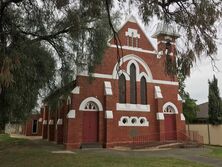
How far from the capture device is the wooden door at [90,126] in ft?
70.6

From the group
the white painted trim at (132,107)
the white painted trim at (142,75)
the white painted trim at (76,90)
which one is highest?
the white painted trim at (142,75)

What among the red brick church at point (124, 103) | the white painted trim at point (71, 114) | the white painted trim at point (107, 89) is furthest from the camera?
the white painted trim at point (107, 89)

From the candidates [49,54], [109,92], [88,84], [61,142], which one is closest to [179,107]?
[109,92]

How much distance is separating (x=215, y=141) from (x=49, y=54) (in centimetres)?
1863

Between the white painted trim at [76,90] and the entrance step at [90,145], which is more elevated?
the white painted trim at [76,90]

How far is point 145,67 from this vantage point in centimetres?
2484

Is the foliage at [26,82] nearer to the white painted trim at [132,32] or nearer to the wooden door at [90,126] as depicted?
the wooden door at [90,126]

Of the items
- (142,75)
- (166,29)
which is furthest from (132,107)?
(166,29)

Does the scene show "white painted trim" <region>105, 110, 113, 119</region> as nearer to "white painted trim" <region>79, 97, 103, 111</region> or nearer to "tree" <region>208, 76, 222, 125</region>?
"white painted trim" <region>79, 97, 103, 111</region>

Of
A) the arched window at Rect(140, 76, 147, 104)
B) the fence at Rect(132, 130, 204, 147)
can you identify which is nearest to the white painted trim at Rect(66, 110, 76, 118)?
the fence at Rect(132, 130, 204, 147)

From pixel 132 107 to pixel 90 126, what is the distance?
408cm

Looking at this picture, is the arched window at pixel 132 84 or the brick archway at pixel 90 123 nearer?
the brick archway at pixel 90 123

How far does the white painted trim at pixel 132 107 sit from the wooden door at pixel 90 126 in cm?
213

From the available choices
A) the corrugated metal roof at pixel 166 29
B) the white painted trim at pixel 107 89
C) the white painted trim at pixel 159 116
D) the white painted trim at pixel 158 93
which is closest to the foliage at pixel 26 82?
the corrugated metal roof at pixel 166 29
